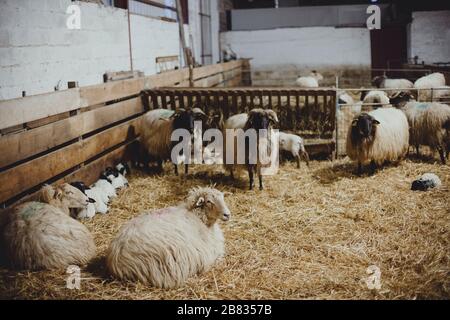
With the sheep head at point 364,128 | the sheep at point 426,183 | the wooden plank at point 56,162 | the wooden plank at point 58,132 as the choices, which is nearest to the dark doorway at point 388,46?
the sheep head at point 364,128

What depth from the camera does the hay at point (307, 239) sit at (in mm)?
3539

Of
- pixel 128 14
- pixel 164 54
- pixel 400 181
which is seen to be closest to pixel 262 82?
pixel 164 54

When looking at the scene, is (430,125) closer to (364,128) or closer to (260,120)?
(364,128)

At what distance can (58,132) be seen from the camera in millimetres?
5492

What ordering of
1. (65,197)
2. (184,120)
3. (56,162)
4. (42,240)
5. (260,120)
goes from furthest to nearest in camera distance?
(184,120) → (260,120) → (56,162) → (65,197) → (42,240)

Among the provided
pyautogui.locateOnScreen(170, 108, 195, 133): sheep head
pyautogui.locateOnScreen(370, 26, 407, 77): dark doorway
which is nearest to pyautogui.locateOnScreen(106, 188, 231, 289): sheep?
pyautogui.locateOnScreen(170, 108, 195, 133): sheep head

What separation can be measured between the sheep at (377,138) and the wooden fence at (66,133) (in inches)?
143

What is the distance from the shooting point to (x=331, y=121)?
773 centimetres

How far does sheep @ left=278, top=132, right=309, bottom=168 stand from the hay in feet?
0.93

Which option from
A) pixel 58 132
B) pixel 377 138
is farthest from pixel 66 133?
pixel 377 138

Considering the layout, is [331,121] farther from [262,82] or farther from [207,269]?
[262,82]

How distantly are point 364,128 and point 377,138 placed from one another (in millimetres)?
369

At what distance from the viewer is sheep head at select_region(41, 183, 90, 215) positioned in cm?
467
